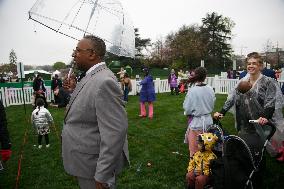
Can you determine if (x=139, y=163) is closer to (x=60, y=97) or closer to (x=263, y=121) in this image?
(x=263, y=121)

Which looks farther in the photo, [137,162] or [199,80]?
[137,162]

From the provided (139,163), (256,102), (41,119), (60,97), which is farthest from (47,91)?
(256,102)

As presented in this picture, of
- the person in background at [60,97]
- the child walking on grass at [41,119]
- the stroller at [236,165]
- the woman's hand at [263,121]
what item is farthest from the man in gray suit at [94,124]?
the person in background at [60,97]

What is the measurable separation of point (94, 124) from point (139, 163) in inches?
161

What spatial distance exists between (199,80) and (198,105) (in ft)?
1.34

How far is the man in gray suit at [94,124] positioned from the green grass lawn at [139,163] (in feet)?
9.42

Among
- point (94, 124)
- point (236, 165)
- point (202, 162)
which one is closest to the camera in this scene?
point (94, 124)

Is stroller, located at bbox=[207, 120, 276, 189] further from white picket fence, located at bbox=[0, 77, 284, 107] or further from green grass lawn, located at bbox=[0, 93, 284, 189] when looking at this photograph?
white picket fence, located at bbox=[0, 77, 284, 107]

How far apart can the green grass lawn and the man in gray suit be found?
287cm

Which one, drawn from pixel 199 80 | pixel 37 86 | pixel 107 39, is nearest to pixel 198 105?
pixel 199 80

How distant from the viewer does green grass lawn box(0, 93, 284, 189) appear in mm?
5457

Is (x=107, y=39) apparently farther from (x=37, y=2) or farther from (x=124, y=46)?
(x=37, y=2)

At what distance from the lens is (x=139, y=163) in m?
6.41

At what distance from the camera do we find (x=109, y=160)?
2342 millimetres
